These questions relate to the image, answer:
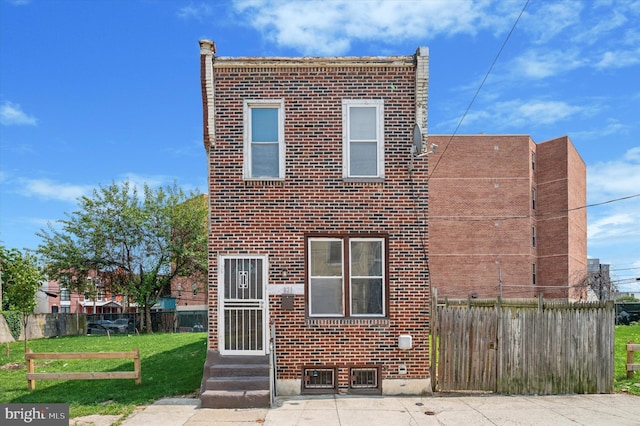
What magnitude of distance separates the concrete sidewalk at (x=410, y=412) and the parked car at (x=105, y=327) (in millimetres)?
26642

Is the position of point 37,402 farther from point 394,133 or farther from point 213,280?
point 394,133

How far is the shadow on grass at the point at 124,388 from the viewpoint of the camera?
10.2 metres

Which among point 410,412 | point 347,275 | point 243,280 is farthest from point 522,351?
point 243,280

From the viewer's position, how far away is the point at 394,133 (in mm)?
10836

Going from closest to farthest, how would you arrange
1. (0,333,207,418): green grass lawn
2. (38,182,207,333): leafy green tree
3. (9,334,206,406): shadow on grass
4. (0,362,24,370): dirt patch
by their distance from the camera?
1. (0,333,207,418): green grass lawn
2. (9,334,206,406): shadow on grass
3. (0,362,24,370): dirt patch
4. (38,182,207,333): leafy green tree

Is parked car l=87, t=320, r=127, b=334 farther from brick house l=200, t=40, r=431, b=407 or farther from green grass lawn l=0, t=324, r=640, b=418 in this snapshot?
brick house l=200, t=40, r=431, b=407

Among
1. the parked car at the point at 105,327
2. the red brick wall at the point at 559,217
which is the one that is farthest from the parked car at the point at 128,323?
the red brick wall at the point at 559,217

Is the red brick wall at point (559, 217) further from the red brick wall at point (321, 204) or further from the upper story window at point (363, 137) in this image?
the upper story window at point (363, 137)

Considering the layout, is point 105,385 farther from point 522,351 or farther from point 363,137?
point 522,351

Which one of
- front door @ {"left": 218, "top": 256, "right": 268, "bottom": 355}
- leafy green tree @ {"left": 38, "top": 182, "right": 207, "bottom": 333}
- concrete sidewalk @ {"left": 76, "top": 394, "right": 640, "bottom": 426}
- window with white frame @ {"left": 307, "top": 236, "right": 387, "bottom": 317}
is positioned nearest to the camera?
concrete sidewalk @ {"left": 76, "top": 394, "right": 640, "bottom": 426}

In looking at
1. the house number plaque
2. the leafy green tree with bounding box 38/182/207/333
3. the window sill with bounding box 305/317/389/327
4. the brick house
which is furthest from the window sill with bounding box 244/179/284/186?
the leafy green tree with bounding box 38/182/207/333

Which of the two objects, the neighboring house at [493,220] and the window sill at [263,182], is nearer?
the window sill at [263,182]

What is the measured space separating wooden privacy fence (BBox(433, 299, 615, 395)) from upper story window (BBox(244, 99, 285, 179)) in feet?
15.4

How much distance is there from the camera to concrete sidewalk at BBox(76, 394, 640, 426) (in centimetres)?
857
